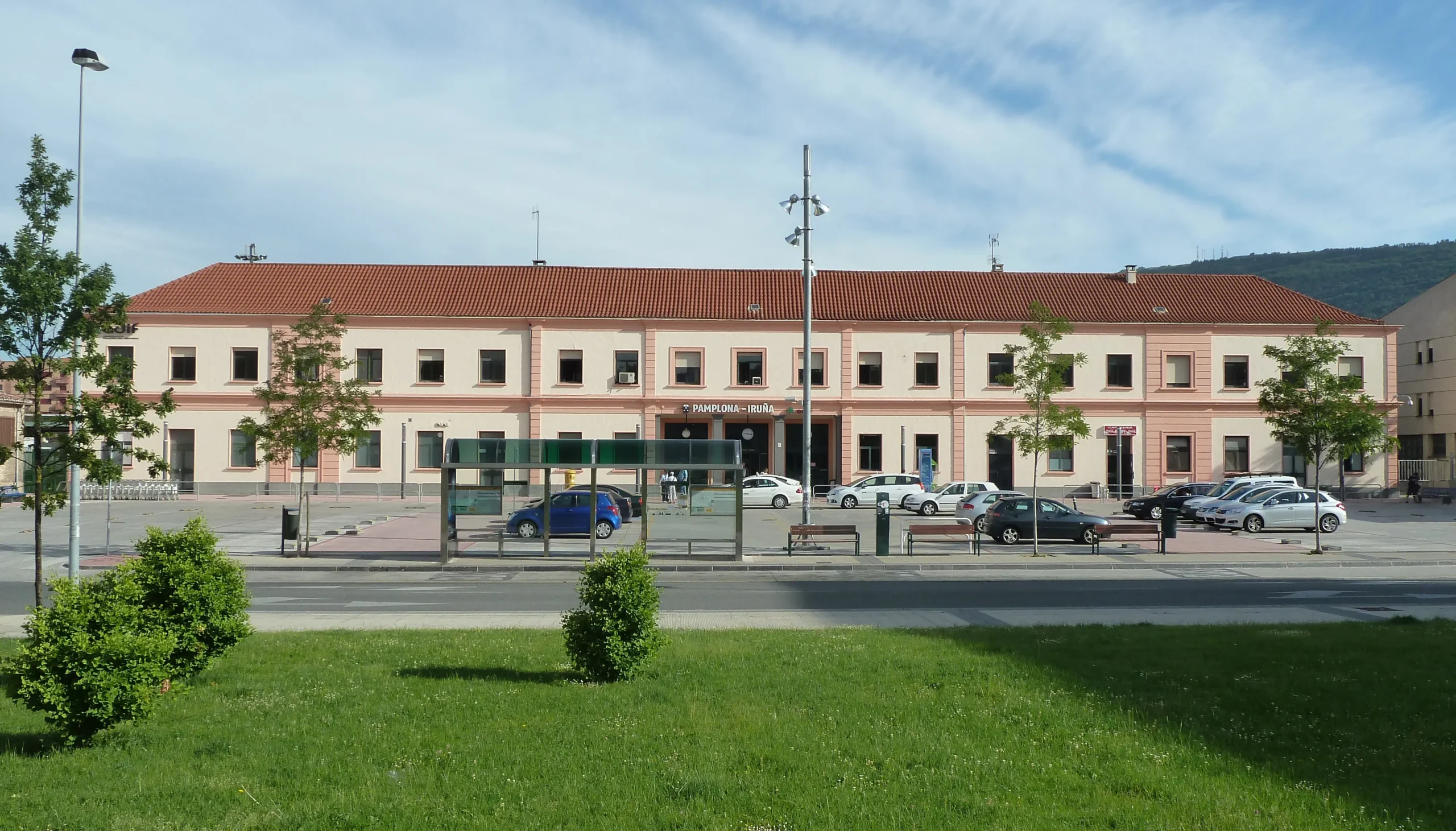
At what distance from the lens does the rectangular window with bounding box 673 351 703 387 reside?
50.0 m

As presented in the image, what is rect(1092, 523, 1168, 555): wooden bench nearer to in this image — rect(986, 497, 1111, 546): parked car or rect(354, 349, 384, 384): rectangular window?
rect(986, 497, 1111, 546): parked car

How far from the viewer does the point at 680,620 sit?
49.8 ft

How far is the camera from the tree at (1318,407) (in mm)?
28375

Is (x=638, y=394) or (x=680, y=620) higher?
(x=638, y=394)

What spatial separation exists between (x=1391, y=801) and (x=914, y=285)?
48.8 m

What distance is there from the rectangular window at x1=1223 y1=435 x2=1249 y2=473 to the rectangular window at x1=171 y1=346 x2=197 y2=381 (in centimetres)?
5038

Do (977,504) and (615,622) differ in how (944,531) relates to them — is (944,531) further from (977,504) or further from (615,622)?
(615,622)

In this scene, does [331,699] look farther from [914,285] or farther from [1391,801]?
[914,285]

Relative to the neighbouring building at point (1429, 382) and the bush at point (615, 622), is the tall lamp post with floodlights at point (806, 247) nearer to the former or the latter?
the bush at point (615, 622)

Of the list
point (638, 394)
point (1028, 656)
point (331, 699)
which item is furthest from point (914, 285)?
point (331, 699)

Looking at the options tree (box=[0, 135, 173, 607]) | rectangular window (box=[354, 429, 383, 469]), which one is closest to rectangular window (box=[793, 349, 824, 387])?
rectangular window (box=[354, 429, 383, 469])

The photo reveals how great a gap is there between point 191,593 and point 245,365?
4388 centimetres

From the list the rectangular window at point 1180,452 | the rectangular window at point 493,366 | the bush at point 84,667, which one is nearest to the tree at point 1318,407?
the rectangular window at point 1180,452

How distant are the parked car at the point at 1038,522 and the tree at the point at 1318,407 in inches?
232
